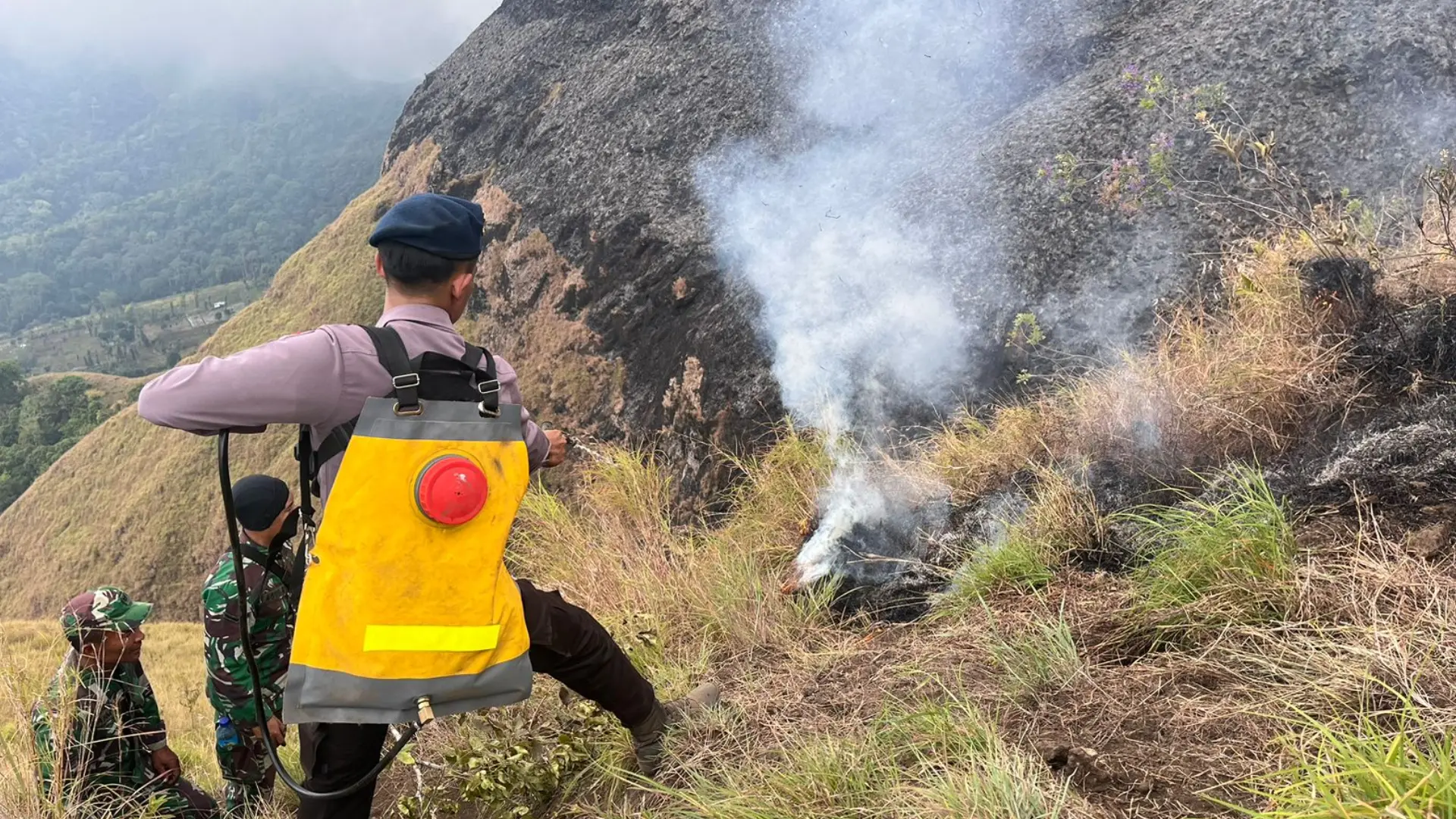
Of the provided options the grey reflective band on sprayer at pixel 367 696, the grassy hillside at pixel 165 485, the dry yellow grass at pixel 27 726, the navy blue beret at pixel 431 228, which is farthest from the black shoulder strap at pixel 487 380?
the grassy hillside at pixel 165 485

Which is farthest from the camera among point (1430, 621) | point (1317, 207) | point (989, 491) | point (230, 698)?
point (1317, 207)

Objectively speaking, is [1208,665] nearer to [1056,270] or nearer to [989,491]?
[989,491]

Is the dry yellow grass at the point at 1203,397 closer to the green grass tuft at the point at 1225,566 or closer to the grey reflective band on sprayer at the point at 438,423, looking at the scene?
the green grass tuft at the point at 1225,566

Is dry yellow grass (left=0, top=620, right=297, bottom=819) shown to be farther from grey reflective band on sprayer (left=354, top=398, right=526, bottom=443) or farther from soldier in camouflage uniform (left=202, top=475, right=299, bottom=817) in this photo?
grey reflective band on sprayer (left=354, top=398, right=526, bottom=443)

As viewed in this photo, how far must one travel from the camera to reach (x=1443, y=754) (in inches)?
49.4

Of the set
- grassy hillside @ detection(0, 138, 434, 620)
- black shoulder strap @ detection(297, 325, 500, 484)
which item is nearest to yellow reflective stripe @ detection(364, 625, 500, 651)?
black shoulder strap @ detection(297, 325, 500, 484)

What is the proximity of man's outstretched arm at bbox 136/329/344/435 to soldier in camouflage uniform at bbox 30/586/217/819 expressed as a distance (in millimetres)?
1479

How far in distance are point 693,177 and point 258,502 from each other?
5.28 m

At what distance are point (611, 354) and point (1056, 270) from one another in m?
4.07

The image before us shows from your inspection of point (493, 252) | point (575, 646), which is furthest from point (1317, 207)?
point (493, 252)

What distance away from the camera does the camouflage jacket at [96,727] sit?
249cm

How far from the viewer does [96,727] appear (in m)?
2.75

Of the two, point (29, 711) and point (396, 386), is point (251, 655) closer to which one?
point (396, 386)

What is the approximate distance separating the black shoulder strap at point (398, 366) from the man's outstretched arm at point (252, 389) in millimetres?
89
